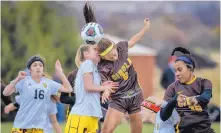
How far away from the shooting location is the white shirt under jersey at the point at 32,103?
10.6 m

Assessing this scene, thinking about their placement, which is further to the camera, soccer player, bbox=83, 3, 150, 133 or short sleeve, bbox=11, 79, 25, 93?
short sleeve, bbox=11, 79, 25, 93

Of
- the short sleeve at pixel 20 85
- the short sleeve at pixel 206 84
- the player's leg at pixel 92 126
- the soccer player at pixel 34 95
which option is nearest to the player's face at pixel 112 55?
the soccer player at pixel 34 95

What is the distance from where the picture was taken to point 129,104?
1050 cm

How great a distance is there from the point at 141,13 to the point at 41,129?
570 inches

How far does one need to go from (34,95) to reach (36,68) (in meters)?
0.41

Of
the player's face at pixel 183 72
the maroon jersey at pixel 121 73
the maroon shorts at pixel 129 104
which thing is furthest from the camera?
the maroon shorts at pixel 129 104

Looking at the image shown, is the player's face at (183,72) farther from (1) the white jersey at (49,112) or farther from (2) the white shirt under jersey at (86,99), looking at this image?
(1) the white jersey at (49,112)

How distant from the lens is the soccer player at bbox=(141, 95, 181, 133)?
8953 millimetres

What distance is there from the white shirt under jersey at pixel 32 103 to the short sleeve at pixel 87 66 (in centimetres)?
164

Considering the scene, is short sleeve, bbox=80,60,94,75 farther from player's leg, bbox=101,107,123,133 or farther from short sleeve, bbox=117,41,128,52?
player's leg, bbox=101,107,123,133

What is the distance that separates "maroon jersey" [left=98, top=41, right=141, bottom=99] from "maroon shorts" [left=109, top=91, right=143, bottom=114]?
0.07 m

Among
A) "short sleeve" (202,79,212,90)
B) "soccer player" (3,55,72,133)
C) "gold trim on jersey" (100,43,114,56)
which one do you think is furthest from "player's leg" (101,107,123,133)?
"short sleeve" (202,79,212,90)

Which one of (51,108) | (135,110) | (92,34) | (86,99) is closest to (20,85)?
(51,108)

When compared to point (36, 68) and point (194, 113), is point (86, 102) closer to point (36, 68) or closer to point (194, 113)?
point (194, 113)
